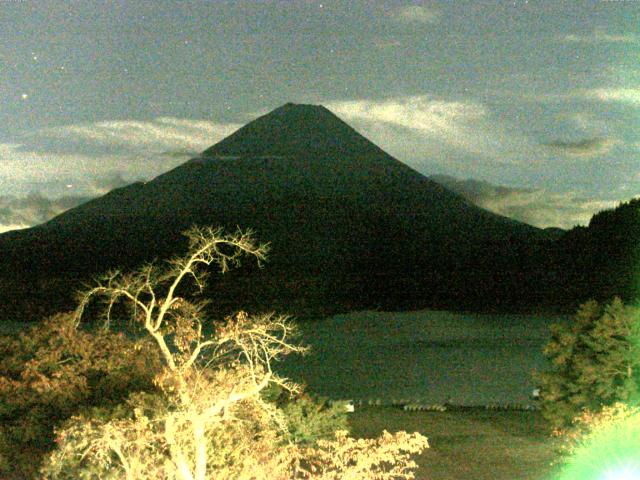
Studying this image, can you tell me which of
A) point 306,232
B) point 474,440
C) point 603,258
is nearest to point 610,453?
point 474,440

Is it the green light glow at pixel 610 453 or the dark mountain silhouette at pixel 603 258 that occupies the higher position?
the dark mountain silhouette at pixel 603 258

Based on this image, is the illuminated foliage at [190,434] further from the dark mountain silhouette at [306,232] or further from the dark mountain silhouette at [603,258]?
the dark mountain silhouette at [306,232]

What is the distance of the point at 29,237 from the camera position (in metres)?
66.4

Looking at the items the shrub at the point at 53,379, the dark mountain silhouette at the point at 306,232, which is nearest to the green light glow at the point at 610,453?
the shrub at the point at 53,379

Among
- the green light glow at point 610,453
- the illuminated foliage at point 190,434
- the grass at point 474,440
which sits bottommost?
the grass at point 474,440

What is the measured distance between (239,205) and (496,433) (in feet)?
166

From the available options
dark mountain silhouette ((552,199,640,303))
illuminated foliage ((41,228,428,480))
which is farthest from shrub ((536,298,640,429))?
dark mountain silhouette ((552,199,640,303))

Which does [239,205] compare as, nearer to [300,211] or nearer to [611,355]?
[300,211]

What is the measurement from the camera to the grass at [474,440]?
40.1 feet

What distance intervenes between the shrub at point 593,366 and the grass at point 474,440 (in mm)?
725

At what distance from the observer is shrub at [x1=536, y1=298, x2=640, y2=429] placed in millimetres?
14867

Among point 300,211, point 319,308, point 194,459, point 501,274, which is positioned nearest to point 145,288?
point 194,459

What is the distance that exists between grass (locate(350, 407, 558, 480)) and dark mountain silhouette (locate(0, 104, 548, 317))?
84.7ft

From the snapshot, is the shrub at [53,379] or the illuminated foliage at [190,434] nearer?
the illuminated foliage at [190,434]
